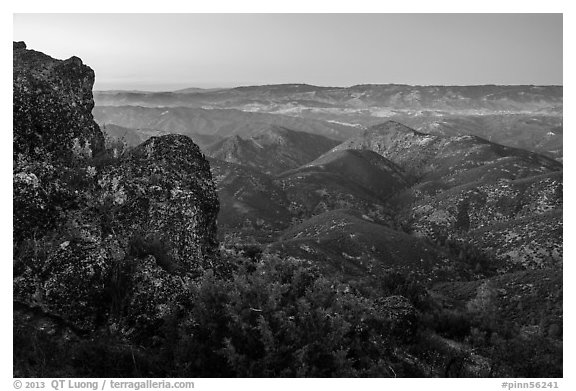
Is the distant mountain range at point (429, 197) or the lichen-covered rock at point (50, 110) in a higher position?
the lichen-covered rock at point (50, 110)

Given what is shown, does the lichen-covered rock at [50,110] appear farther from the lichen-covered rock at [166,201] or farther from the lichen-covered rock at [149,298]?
the lichen-covered rock at [149,298]

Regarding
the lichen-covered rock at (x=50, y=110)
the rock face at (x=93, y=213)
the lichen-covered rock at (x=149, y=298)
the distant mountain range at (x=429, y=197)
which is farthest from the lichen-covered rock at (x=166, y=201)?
the distant mountain range at (x=429, y=197)

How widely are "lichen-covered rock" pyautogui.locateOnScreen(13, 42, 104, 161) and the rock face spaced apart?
29 mm

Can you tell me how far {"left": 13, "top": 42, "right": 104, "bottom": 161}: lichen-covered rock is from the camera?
11.2 meters

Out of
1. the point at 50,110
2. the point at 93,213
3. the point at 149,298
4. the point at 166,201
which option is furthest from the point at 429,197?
the point at 149,298

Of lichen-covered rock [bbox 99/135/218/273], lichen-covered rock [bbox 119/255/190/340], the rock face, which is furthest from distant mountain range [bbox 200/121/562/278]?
lichen-covered rock [bbox 119/255/190/340]

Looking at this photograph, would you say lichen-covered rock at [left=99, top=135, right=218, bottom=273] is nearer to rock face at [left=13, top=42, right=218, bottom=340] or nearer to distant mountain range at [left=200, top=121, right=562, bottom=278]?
rock face at [left=13, top=42, right=218, bottom=340]

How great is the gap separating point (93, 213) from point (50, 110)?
3.43 metres

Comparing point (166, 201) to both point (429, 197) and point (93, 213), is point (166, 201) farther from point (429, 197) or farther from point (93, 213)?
point (429, 197)

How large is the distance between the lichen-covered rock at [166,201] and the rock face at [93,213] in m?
0.03

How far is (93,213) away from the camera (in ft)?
34.7

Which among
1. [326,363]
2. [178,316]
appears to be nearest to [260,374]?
[326,363]

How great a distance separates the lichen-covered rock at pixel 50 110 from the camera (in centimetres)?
1116
